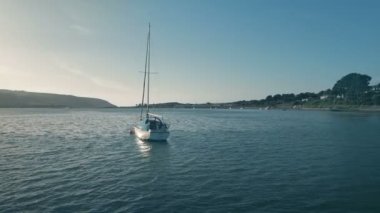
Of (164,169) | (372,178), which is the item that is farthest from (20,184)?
(372,178)

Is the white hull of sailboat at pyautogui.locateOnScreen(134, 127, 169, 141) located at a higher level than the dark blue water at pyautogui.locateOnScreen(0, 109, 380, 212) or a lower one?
higher

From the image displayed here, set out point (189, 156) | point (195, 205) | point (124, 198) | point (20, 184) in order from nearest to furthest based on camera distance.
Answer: point (195, 205) → point (124, 198) → point (20, 184) → point (189, 156)

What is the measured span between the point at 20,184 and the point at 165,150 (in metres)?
24.3

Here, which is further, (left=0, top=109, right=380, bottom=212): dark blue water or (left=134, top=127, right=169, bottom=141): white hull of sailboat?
(left=134, top=127, right=169, bottom=141): white hull of sailboat

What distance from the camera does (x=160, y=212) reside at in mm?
21828

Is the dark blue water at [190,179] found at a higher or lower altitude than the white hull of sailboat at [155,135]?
lower

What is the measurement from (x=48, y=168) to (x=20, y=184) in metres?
6.96

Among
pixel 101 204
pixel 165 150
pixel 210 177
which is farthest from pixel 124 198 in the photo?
pixel 165 150

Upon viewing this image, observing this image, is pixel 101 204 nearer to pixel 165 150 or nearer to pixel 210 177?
pixel 210 177

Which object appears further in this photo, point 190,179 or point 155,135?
point 155,135

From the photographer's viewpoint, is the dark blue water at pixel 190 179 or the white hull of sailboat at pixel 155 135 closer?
the dark blue water at pixel 190 179

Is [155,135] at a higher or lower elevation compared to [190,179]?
higher

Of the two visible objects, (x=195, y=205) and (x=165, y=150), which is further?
(x=165, y=150)

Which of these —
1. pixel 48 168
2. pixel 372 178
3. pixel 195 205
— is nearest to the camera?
pixel 195 205
